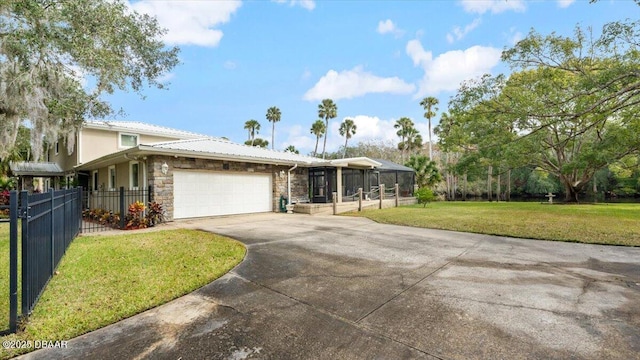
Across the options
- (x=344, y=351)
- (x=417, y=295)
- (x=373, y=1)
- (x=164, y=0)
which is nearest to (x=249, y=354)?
(x=344, y=351)

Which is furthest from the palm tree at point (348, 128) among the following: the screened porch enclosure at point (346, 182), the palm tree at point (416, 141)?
the screened porch enclosure at point (346, 182)

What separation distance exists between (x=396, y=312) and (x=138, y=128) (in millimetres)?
19404

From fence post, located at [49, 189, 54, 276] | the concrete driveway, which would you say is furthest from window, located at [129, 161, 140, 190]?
the concrete driveway

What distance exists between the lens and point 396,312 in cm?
345

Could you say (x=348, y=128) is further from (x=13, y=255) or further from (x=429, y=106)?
(x=13, y=255)

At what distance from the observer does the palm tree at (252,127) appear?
41125mm

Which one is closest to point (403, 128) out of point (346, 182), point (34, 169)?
point (346, 182)

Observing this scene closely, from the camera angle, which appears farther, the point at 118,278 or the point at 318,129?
the point at 318,129

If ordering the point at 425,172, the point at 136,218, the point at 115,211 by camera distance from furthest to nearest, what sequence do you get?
the point at 425,172, the point at 115,211, the point at 136,218

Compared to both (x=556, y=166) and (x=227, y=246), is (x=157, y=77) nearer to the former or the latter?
(x=227, y=246)

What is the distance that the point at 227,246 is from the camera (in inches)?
262

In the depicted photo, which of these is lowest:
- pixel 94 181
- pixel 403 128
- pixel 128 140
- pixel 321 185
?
pixel 321 185

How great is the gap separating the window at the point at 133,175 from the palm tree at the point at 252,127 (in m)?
29.7

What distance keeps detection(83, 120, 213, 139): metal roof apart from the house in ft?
0.17
